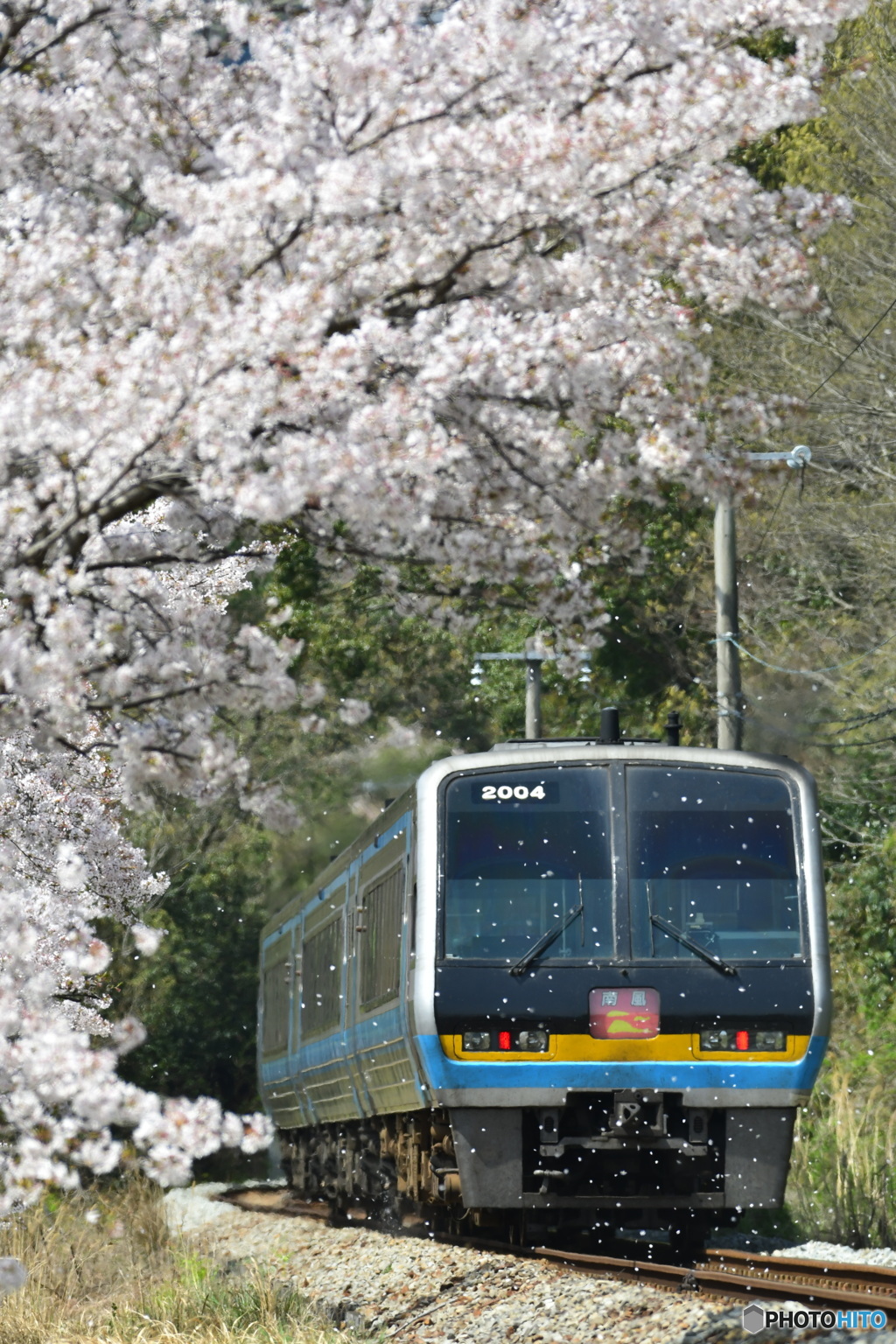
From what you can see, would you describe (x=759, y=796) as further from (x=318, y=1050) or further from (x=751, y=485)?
(x=318, y=1050)

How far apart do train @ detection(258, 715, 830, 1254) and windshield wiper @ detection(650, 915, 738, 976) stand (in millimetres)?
13

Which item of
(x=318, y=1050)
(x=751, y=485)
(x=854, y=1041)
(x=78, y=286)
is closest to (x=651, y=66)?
(x=751, y=485)

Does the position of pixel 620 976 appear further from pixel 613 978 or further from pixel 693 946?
pixel 693 946

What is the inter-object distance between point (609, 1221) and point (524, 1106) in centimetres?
116

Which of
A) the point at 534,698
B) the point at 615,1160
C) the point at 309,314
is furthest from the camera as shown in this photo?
the point at 534,698

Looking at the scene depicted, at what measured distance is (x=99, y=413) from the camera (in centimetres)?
630

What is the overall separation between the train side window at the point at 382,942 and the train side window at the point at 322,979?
172cm

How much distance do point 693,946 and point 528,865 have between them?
1066mm

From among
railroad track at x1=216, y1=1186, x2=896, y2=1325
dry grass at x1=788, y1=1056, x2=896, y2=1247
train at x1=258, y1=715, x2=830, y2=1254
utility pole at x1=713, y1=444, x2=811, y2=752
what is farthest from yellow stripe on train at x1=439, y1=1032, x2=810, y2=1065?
utility pole at x1=713, y1=444, x2=811, y2=752

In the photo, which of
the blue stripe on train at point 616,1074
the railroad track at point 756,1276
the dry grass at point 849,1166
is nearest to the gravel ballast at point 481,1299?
the railroad track at point 756,1276

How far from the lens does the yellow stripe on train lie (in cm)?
1120

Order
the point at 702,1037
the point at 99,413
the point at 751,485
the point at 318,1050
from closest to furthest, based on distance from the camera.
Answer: the point at 99,413 → the point at 751,485 → the point at 702,1037 → the point at 318,1050

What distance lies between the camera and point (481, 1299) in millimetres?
10188

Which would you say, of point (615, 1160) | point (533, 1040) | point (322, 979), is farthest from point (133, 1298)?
point (322, 979)
